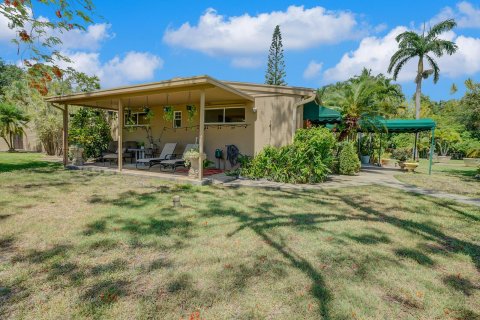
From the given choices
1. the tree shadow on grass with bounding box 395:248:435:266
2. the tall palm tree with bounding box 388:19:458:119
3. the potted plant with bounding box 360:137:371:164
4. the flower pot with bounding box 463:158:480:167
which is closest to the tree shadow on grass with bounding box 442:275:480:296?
the tree shadow on grass with bounding box 395:248:435:266

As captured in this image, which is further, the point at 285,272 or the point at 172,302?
the point at 285,272

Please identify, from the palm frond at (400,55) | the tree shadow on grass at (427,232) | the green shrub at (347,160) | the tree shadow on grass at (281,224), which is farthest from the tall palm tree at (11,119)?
the palm frond at (400,55)

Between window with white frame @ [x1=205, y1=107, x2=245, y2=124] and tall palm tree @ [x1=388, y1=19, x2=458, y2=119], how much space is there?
19.8m

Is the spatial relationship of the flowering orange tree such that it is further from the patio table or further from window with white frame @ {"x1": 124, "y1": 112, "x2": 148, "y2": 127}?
window with white frame @ {"x1": 124, "y1": 112, "x2": 148, "y2": 127}

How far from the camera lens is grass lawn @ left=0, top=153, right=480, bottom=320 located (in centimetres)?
240

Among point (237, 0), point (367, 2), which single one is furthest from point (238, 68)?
point (367, 2)

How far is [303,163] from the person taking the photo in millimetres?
8602

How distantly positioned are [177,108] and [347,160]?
777 cm

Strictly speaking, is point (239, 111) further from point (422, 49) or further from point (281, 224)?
point (422, 49)

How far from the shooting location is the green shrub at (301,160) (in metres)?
8.49

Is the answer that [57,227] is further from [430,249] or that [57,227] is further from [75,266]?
[430,249]

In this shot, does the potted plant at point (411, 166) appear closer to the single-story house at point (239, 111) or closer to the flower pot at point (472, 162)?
the single-story house at point (239, 111)

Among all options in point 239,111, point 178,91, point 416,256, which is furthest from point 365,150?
point 416,256

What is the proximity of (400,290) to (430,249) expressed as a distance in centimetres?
148
